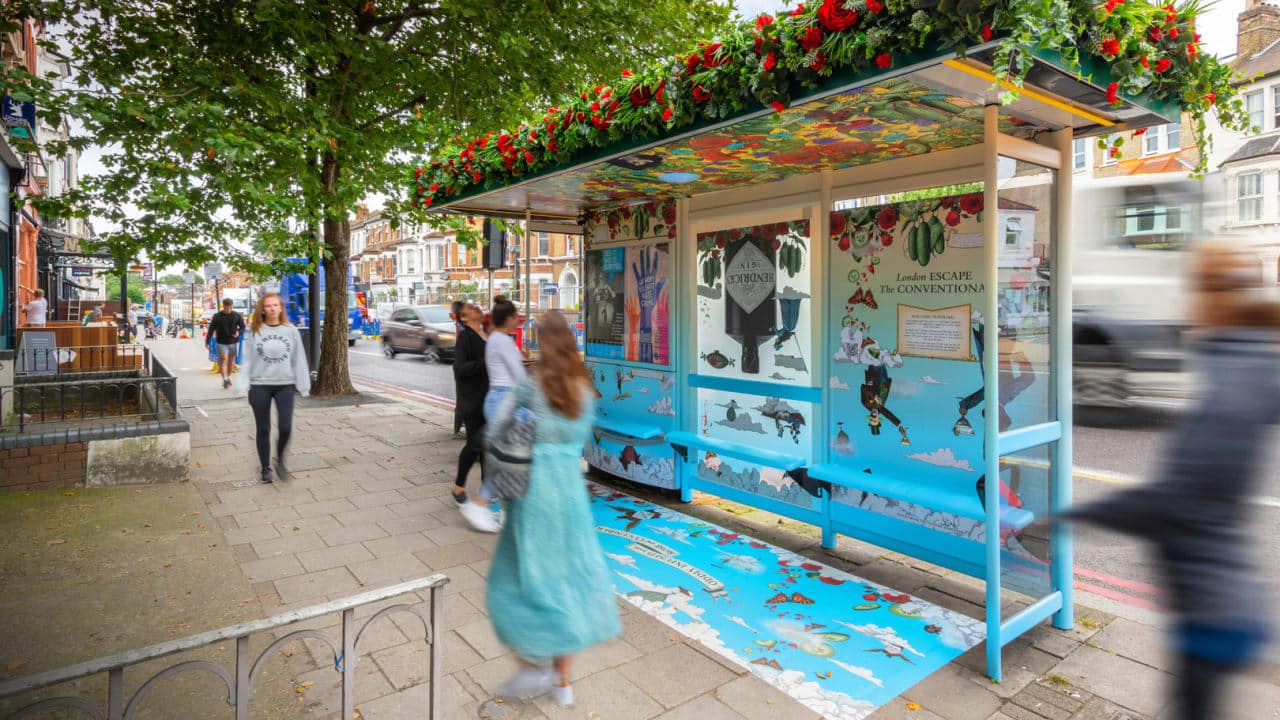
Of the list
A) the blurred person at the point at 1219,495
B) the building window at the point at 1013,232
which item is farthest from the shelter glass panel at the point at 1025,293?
the blurred person at the point at 1219,495

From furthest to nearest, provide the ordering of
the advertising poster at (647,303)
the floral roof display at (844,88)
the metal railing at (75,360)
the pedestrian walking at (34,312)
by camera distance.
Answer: the pedestrian walking at (34,312) → the metal railing at (75,360) → the advertising poster at (647,303) → the floral roof display at (844,88)

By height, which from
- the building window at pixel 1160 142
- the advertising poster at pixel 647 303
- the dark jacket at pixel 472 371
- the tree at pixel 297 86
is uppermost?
the building window at pixel 1160 142

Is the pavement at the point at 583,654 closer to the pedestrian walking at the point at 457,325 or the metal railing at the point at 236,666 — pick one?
the metal railing at the point at 236,666

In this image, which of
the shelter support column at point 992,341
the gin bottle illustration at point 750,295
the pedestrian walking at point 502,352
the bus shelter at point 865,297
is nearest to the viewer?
the shelter support column at point 992,341

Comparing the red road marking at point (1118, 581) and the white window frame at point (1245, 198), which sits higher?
the white window frame at point (1245, 198)

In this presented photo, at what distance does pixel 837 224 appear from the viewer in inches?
193

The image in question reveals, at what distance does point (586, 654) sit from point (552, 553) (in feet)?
3.22

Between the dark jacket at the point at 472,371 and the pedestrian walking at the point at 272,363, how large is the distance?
1.55m

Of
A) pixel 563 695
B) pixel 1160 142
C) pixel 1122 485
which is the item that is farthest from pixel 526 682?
pixel 1160 142

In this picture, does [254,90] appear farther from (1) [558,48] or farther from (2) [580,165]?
(2) [580,165]

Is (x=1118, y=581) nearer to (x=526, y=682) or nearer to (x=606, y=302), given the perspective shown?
(x=526, y=682)

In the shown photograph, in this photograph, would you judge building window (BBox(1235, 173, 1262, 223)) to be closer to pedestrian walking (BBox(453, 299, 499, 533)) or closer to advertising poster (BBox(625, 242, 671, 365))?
advertising poster (BBox(625, 242, 671, 365))

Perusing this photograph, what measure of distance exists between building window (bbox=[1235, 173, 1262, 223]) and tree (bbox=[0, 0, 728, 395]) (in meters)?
21.3

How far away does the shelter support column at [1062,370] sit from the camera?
3.76 meters
